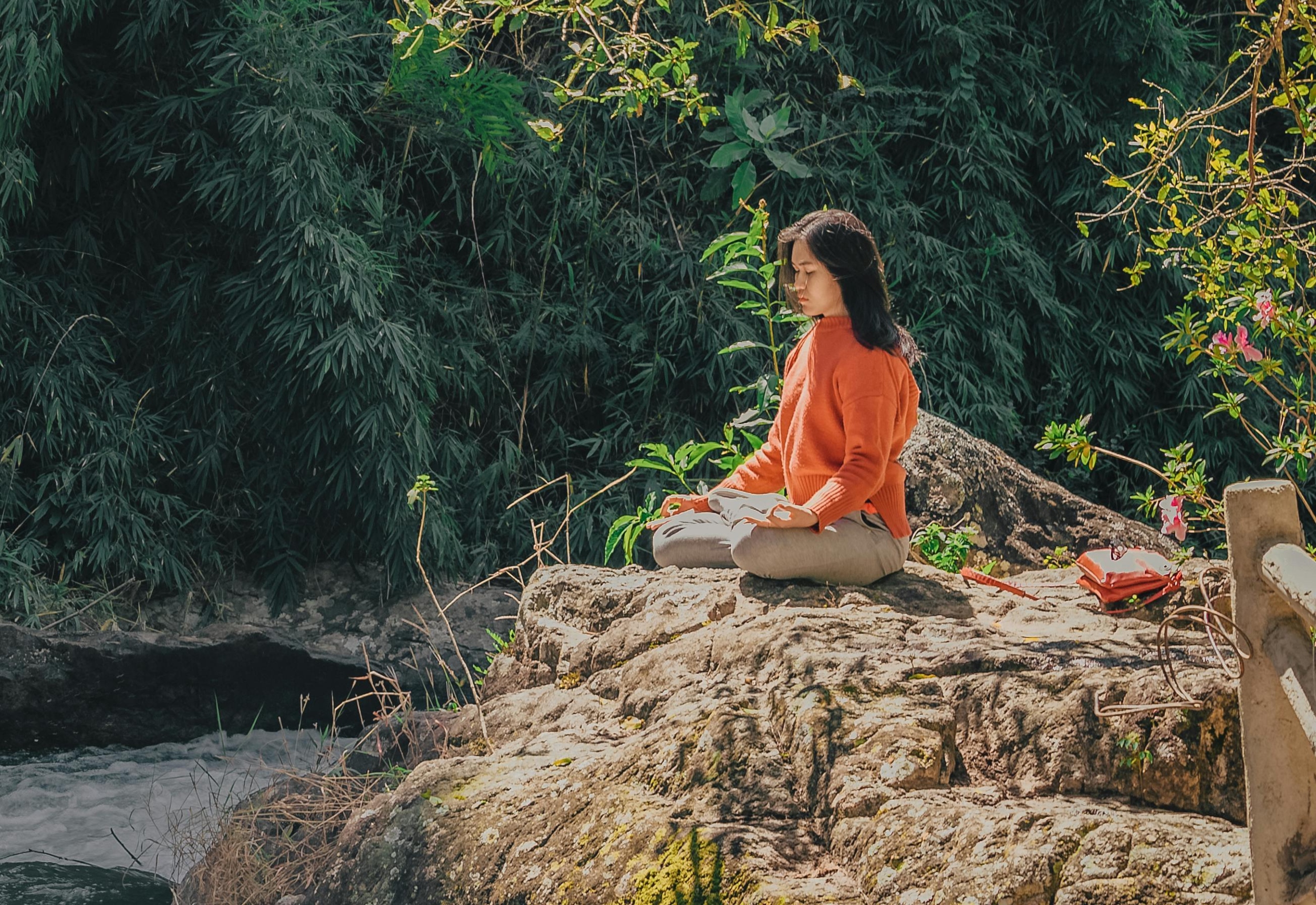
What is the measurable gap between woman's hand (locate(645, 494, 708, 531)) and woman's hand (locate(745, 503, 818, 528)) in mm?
516

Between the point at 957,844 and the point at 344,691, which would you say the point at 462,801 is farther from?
the point at 344,691

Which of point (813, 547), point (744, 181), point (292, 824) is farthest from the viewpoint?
point (744, 181)

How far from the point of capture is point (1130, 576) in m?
2.73

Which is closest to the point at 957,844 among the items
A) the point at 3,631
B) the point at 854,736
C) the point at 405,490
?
the point at 854,736

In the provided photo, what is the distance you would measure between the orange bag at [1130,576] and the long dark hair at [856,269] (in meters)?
0.71

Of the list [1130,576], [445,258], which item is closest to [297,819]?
[1130,576]

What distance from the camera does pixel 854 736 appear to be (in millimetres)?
2090

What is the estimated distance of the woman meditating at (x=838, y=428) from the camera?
2.81 m

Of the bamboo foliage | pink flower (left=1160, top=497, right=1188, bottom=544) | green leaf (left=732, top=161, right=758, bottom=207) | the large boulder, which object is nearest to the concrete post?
pink flower (left=1160, top=497, right=1188, bottom=544)

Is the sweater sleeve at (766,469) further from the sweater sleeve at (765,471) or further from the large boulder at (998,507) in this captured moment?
the large boulder at (998,507)

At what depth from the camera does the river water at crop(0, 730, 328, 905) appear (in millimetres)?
3748

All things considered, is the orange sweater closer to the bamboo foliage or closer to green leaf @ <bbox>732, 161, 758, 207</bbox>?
the bamboo foliage

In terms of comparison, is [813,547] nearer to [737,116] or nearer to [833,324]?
[833,324]

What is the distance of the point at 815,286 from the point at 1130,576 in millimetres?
1025
